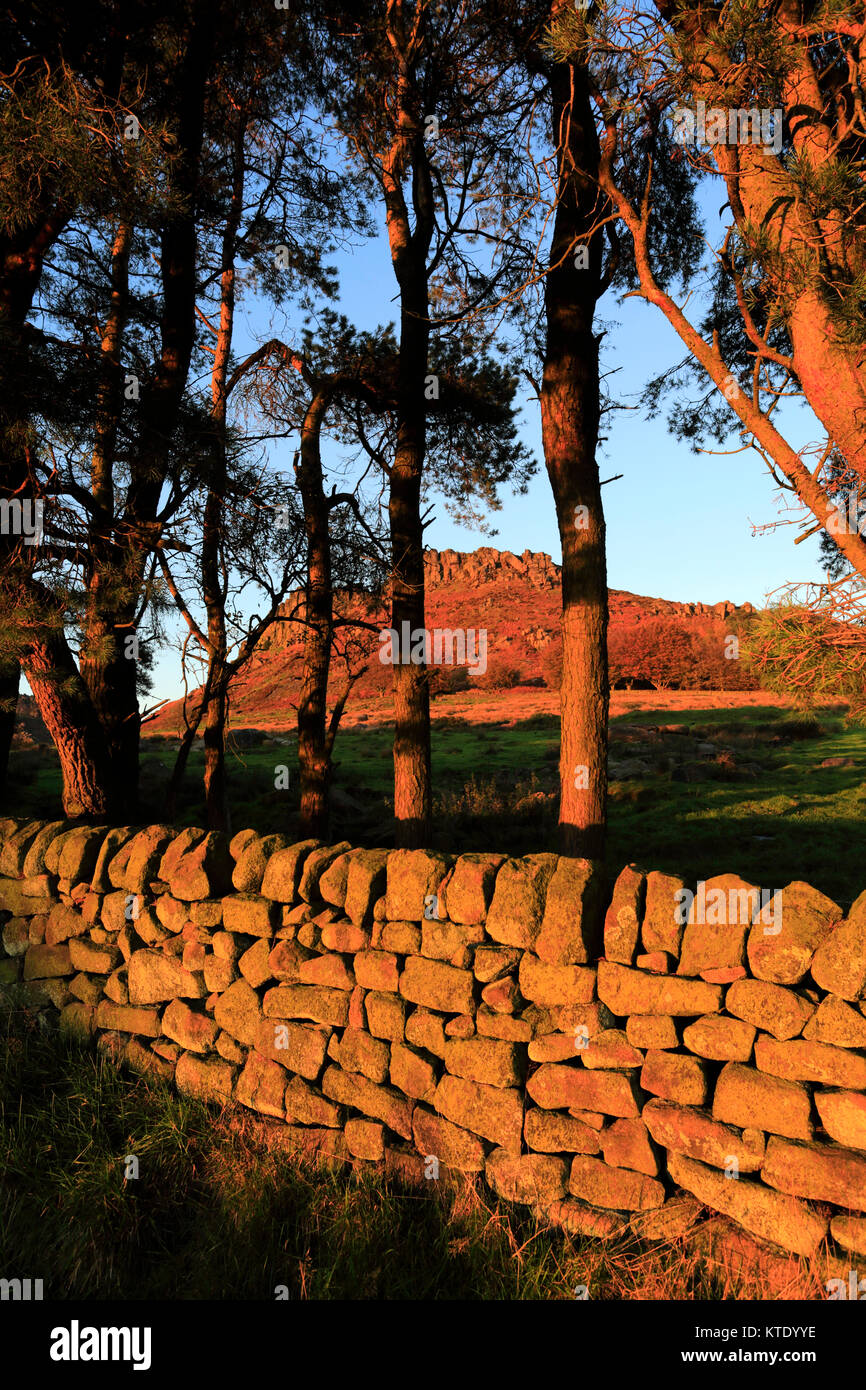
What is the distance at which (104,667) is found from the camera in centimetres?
799

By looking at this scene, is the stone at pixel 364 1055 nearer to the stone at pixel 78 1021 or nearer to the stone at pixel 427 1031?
the stone at pixel 427 1031

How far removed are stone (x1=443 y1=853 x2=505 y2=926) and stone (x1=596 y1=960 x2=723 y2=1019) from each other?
59 centimetres

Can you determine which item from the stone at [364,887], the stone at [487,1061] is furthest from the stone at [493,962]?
the stone at [364,887]

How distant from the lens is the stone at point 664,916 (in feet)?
10.4

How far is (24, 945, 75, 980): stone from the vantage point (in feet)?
18.1

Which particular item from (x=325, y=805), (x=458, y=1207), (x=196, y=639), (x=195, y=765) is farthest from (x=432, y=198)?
(x=195, y=765)

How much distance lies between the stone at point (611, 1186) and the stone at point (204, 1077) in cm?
204

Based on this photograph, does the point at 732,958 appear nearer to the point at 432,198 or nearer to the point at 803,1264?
the point at 803,1264

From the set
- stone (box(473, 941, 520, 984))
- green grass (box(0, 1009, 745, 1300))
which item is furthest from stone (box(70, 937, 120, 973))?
stone (box(473, 941, 520, 984))

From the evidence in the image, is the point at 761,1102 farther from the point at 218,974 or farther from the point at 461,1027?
the point at 218,974

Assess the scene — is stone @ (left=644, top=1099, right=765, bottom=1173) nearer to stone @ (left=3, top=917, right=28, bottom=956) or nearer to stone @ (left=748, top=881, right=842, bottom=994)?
stone @ (left=748, top=881, right=842, bottom=994)

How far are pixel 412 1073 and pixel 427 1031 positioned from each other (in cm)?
21

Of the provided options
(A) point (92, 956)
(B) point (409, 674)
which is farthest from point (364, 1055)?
(B) point (409, 674)
